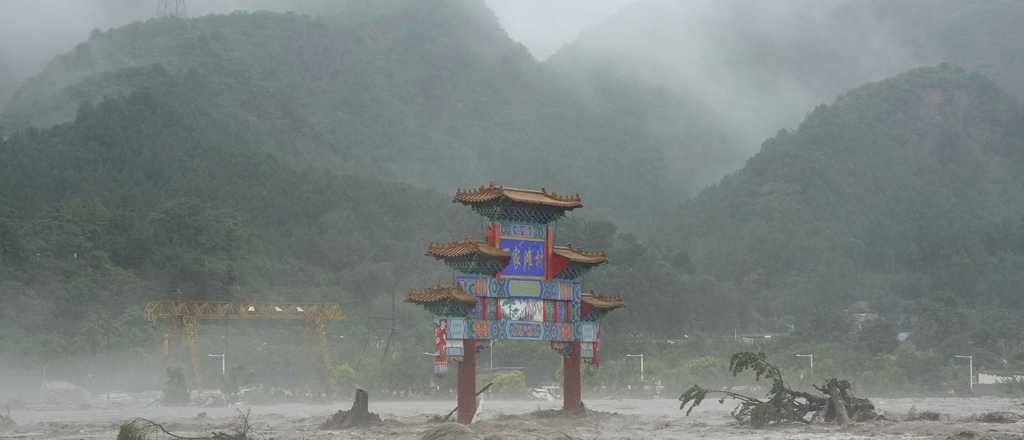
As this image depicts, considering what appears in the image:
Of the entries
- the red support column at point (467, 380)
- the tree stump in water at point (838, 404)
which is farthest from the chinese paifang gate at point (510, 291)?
the tree stump in water at point (838, 404)

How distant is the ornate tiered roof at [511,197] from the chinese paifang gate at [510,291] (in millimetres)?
30

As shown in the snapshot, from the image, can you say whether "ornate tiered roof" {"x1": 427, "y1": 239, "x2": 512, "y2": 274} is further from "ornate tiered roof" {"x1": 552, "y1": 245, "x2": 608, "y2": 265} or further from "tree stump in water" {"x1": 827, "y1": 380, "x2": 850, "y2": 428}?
"tree stump in water" {"x1": 827, "y1": 380, "x2": 850, "y2": 428}

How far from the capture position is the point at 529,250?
127 ft

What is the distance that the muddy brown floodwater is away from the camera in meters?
34.5

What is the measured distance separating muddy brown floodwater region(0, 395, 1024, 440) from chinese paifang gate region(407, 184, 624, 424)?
239cm

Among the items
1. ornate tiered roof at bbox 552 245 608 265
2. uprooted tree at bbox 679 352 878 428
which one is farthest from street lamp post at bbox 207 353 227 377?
uprooted tree at bbox 679 352 878 428

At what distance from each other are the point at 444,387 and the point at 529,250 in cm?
2942

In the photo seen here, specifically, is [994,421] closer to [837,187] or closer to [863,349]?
[863,349]

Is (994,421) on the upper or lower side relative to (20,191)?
lower

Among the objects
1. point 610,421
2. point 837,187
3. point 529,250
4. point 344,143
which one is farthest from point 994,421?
point 344,143

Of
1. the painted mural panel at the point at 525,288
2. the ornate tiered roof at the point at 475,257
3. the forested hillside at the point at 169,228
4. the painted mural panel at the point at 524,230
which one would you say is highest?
the forested hillside at the point at 169,228

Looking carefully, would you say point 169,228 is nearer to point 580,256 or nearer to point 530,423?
point 580,256

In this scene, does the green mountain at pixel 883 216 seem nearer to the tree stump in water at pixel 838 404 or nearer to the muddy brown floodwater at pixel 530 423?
the muddy brown floodwater at pixel 530 423

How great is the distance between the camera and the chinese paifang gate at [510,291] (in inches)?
1484
